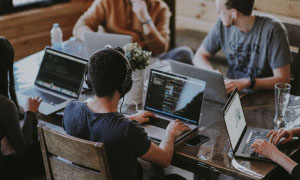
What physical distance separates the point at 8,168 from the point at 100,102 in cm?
93

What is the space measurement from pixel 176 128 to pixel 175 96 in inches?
9.9

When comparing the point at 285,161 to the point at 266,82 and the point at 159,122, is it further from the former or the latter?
the point at 266,82

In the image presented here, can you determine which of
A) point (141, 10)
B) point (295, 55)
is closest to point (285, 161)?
point (295, 55)

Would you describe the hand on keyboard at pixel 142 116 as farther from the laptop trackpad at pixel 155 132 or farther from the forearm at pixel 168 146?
the forearm at pixel 168 146

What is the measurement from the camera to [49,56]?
2721 millimetres

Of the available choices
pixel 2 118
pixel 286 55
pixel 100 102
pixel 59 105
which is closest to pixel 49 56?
pixel 59 105

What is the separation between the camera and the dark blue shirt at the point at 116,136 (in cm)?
177

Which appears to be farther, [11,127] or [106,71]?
[11,127]

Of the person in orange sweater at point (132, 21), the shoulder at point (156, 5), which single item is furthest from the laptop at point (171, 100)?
the shoulder at point (156, 5)

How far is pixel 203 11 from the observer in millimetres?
4727

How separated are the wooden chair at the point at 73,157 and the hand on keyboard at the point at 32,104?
0.56 metres

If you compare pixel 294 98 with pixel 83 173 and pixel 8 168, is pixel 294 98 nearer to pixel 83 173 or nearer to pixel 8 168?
pixel 83 173

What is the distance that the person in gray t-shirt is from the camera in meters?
2.72

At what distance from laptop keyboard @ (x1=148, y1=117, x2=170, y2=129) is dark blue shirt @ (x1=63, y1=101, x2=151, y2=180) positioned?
0.43 metres
